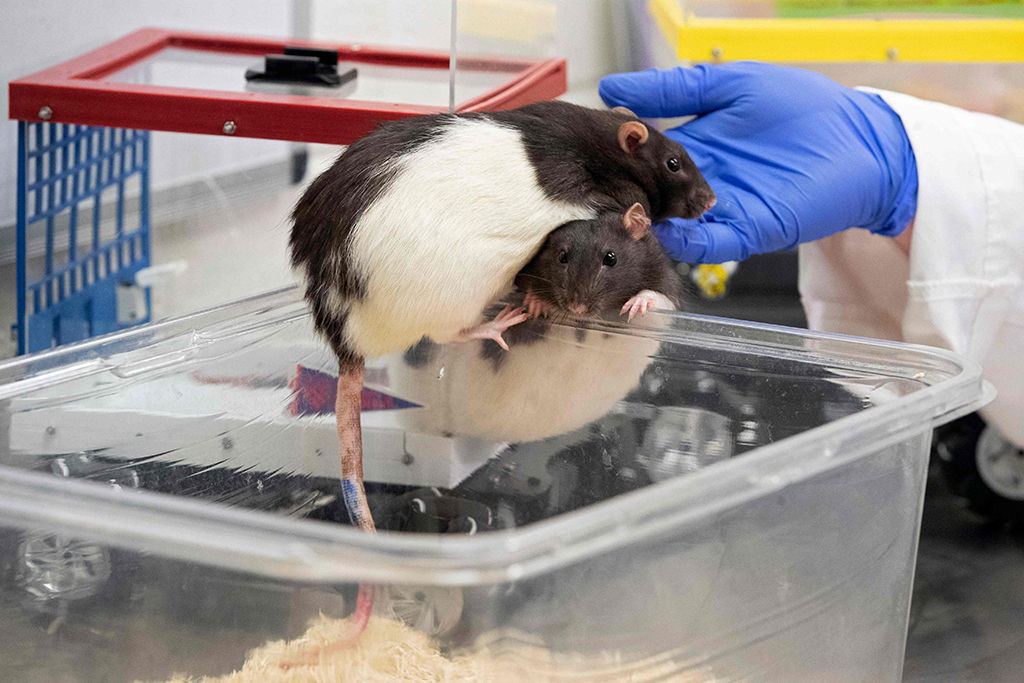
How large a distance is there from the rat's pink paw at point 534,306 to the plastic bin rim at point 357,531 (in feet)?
1.33

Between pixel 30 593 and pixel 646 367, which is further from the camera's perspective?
pixel 646 367

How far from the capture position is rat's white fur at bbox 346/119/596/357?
0.91m

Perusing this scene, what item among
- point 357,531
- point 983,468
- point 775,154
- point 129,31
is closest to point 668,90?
point 775,154

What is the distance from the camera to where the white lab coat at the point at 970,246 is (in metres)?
1.28

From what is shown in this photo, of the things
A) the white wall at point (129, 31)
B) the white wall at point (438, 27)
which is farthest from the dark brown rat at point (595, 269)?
the white wall at point (129, 31)

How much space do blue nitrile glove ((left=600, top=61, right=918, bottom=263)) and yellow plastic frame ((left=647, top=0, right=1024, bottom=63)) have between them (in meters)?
0.24

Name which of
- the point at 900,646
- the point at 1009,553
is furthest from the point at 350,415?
the point at 1009,553

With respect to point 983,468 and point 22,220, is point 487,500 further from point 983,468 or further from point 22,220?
Result: point 983,468

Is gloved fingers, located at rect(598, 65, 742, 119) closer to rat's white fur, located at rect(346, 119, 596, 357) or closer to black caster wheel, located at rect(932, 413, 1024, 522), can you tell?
rat's white fur, located at rect(346, 119, 596, 357)

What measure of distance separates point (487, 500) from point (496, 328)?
195 mm

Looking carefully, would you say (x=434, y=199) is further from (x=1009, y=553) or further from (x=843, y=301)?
(x=1009, y=553)

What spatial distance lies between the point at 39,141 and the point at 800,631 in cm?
118

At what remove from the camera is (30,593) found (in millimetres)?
814

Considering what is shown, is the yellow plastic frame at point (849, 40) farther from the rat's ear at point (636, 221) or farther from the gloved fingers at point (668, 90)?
Answer: the rat's ear at point (636, 221)
